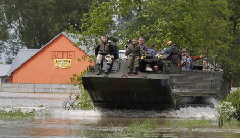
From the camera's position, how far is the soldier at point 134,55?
87.4 feet

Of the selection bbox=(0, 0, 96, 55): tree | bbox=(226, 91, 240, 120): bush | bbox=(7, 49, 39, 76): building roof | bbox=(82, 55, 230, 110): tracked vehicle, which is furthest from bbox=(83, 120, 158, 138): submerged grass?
bbox=(0, 0, 96, 55): tree

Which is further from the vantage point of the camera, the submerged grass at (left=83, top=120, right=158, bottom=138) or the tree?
the tree

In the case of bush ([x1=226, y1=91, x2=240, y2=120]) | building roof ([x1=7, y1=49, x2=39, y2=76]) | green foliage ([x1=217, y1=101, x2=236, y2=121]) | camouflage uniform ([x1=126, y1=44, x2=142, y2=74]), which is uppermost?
camouflage uniform ([x1=126, y1=44, x2=142, y2=74])

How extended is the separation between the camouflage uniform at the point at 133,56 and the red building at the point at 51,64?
42913 millimetres

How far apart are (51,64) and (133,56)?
4438 centimetres

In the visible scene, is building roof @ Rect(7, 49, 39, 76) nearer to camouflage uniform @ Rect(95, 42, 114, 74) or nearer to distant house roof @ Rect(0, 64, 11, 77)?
distant house roof @ Rect(0, 64, 11, 77)

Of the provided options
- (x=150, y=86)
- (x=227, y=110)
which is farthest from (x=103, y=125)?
(x=150, y=86)

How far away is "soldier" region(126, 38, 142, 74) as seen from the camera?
2662 centimetres

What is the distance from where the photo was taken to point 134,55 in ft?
88.0

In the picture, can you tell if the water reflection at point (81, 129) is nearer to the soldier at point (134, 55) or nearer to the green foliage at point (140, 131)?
the green foliage at point (140, 131)

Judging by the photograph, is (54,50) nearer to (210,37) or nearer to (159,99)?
(210,37)

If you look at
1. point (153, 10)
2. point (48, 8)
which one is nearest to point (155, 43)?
point (153, 10)

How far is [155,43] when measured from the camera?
31797mm

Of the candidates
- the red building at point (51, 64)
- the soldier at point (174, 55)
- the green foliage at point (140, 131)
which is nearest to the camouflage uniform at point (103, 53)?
the soldier at point (174, 55)
